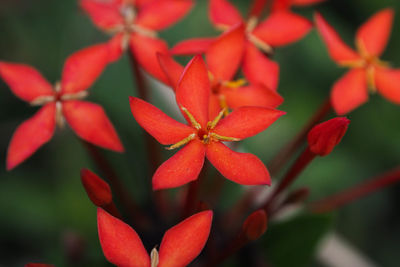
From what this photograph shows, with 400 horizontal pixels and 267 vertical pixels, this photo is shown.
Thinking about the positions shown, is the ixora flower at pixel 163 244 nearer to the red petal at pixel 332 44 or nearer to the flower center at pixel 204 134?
the flower center at pixel 204 134

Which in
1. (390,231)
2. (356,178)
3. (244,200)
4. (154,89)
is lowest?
(390,231)

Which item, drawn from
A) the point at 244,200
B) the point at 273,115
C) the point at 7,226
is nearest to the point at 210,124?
the point at 273,115

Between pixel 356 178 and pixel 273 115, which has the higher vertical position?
pixel 273 115

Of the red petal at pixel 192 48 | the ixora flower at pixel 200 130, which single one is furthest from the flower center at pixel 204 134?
A: the red petal at pixel 192 48

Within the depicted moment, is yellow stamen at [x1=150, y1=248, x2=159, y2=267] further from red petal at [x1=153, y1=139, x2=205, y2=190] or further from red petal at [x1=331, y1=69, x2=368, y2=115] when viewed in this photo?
red petal at [x1=331, y1=69, x2=368, y2=115]

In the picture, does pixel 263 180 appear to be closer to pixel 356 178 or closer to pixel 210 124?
pixel 210 124

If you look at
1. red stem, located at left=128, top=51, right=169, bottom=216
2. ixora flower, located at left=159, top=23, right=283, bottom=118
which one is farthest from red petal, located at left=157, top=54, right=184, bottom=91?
red stem, located at left=128, top=51, right=169, bottom=216

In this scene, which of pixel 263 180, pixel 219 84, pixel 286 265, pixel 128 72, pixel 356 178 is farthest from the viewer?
pixel 356 178
